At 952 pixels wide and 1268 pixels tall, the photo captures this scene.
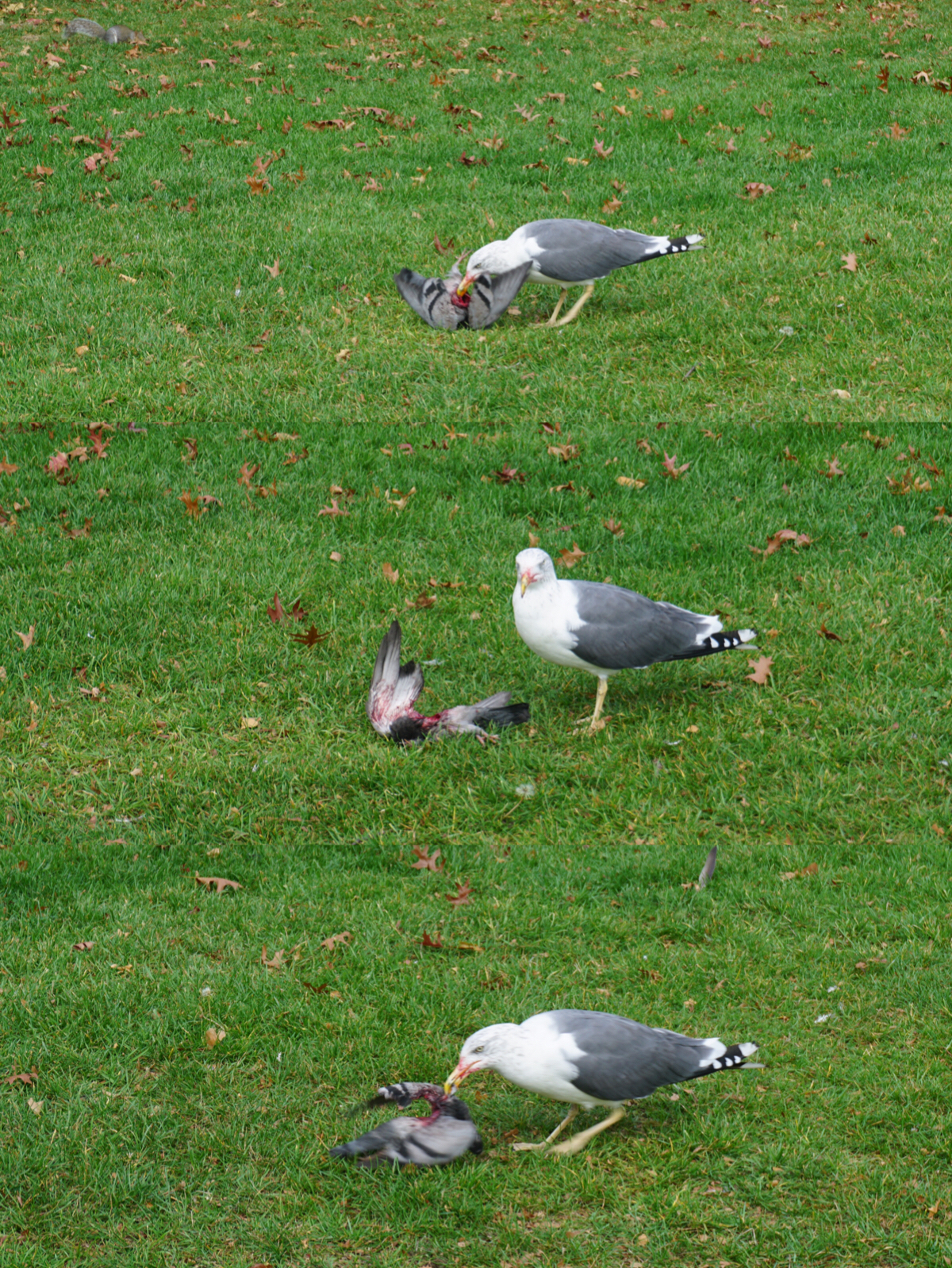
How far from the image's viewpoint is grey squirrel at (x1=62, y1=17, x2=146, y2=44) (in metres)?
17.7

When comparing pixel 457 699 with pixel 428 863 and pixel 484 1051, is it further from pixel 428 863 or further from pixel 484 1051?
pixel 484 1051

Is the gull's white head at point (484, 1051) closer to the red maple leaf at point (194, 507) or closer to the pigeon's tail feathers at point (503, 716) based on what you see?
the pigeon's tail feathers at point (503, 716)

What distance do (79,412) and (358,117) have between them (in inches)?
265

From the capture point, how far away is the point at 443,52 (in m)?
17.2

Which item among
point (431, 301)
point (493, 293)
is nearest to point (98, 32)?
point (431, 301)

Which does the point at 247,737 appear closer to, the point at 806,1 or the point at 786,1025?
the point at 786,1025

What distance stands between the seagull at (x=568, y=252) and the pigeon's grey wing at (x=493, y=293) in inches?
2.5

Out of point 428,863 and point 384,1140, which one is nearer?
point 384,1140

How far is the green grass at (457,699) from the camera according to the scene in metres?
4.41

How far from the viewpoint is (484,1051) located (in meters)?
4.36

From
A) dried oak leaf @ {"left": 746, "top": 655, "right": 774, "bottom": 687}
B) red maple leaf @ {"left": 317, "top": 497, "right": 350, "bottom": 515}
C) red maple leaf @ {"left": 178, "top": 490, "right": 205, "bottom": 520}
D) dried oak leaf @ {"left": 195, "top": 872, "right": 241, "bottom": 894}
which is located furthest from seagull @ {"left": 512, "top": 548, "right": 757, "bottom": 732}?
red maple leaf @ {"left": 178, "top": 490, "right": 205, "bottom": 520}

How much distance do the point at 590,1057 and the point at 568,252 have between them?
7698 mm

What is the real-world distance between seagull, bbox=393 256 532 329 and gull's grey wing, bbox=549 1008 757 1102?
741 cm

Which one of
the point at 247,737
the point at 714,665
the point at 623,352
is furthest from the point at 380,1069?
the point at 623,352
